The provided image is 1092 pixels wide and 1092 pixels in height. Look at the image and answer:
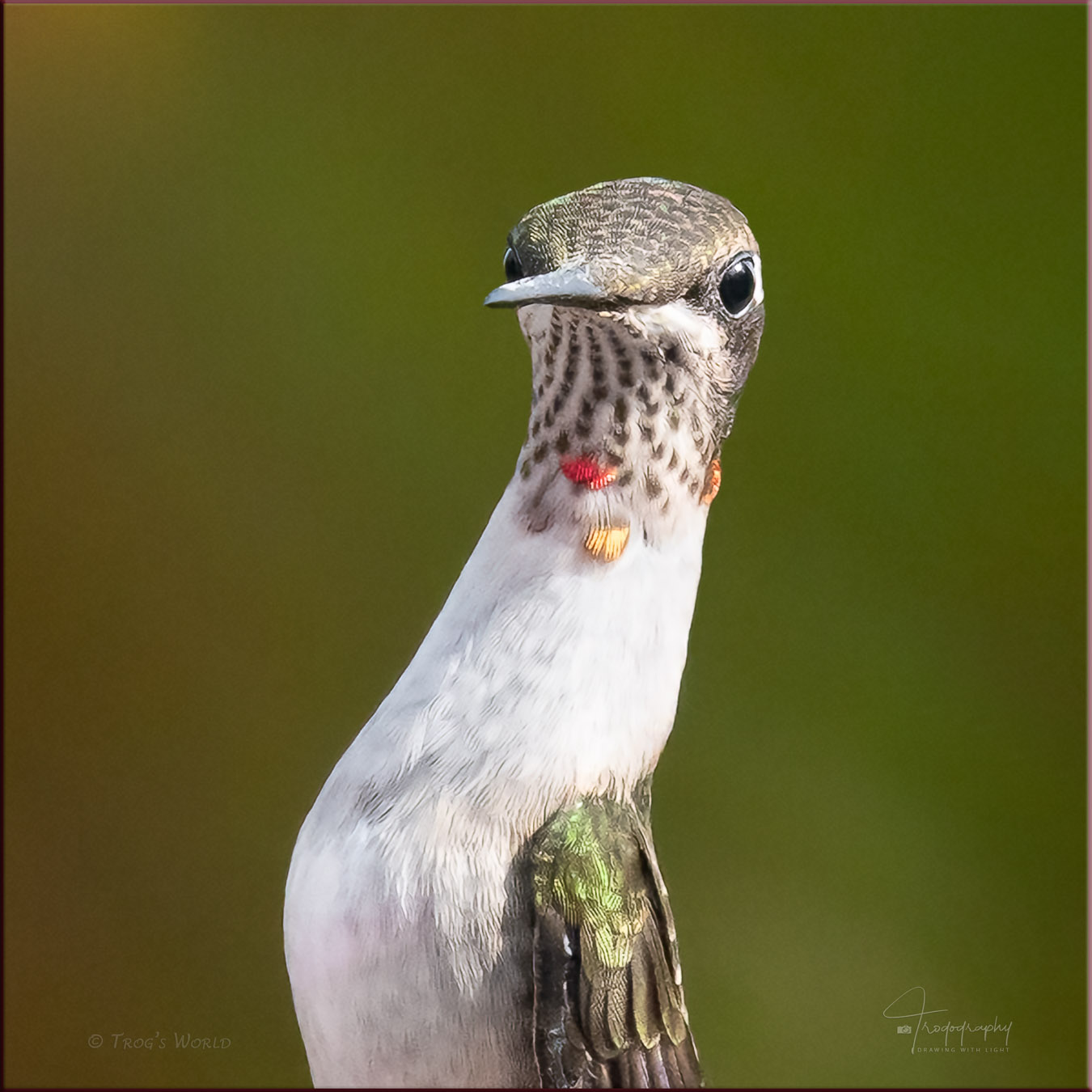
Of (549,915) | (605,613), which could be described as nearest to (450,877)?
(549,915)

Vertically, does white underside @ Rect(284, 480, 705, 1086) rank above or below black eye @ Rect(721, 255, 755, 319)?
below

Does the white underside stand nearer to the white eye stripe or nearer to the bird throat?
the bird throat

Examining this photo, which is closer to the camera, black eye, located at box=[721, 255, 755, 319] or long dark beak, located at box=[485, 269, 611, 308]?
long dark beak, located at box=[485, 269, 611, 308]

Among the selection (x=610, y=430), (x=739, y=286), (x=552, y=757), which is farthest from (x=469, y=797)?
(x=739, y=286)

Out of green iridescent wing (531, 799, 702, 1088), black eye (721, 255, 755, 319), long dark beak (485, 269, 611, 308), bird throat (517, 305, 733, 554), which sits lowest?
green iridescent wing (531, 799, 702, 1088)

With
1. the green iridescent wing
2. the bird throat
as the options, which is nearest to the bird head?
the bird throat

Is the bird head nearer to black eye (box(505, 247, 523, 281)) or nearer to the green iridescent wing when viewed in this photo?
black eye (box(505, 247, 523, 281))

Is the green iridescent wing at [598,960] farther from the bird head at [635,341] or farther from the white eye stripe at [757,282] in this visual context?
the white eye stripe at [757,282]

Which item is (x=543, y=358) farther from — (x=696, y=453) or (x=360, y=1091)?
(x=360, y=1091)
